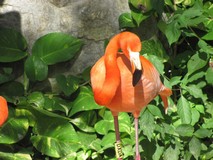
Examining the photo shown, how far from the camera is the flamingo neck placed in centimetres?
158

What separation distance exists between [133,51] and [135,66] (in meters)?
0.05

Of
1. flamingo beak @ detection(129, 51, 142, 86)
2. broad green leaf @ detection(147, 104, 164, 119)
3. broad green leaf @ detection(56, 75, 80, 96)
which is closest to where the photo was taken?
flamingo beak @ detection(129, 51, 142, 86)

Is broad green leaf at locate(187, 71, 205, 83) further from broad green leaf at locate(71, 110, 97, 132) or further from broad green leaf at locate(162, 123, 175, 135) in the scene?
broad green leaf at locate(71, 110, 97, 132)

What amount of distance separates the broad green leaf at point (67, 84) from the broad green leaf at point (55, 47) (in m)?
0.08

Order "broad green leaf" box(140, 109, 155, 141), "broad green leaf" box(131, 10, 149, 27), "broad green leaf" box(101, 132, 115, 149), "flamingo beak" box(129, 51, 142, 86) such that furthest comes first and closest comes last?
"broad green leaf" box(131, 10, 149, 27) < "broad green leaf" box(101, 132, 115, 149) < "broad green leaf" box(140, 109, 155, 141) < "flamingo beak" box(129, 51, 142, 86)

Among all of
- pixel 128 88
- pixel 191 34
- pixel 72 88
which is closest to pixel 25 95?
pixel 72 88

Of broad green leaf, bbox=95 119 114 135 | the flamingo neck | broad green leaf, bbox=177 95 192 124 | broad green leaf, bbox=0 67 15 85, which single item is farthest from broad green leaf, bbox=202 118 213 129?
the flamingo neck

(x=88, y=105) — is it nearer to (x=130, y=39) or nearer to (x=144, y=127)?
(x=144, y=127)

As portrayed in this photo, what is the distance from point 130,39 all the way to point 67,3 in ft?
3.75

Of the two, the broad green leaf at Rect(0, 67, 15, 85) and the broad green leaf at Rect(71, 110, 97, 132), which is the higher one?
the broad green leaf at Rect(0, 67, 15, 85)

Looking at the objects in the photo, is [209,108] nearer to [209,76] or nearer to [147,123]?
[209,76]

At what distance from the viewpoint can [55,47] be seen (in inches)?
100

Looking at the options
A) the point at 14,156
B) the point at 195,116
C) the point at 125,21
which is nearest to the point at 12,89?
the point at 14,156

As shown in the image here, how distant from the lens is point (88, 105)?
251 centimetres
